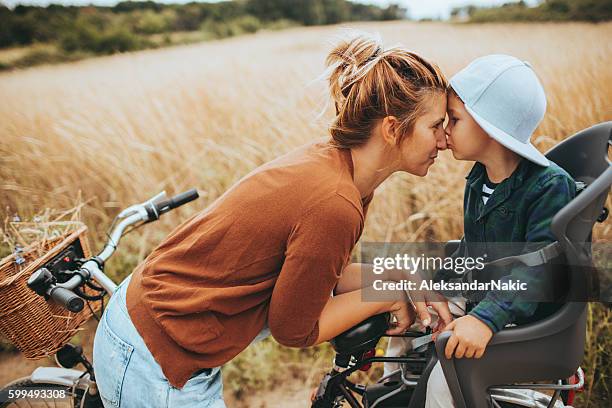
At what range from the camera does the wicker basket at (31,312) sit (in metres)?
1.53

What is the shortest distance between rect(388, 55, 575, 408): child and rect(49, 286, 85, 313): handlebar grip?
1.08 meters

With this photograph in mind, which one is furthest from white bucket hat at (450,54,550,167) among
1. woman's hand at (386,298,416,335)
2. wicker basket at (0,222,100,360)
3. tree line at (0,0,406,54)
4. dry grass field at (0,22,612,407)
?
tree line at (0,0,406,54)

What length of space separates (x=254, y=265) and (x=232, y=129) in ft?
9.65

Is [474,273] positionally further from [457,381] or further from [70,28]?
[70,28]

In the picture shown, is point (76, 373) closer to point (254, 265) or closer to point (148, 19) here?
point (254, 265)

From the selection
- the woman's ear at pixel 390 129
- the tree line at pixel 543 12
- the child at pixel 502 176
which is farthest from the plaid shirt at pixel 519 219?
the tree line at pixel 543 12

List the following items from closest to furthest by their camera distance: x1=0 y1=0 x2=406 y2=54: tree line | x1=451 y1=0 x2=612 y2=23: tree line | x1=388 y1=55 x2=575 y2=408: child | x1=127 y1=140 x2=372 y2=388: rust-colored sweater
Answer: x1=127 y1=140 x2=372 y2=388: rust-colored sweater, x1=388 y1=55 x2=575 y2=408: child, x1=451 y1=0 x2=612 y2=23: tree line, x1=0 y1=0 x2=406 y2=54: tree line

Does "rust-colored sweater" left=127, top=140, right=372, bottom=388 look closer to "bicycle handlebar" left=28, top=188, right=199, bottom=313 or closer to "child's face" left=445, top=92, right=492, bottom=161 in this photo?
"bicycle handlebar" left=28, top=188, right=199, bottom=313

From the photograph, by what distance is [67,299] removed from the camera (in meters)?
1.44

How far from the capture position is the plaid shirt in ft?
4.40

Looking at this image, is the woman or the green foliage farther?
the green foliage

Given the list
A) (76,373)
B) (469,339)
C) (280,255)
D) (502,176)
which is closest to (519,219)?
(502,176)

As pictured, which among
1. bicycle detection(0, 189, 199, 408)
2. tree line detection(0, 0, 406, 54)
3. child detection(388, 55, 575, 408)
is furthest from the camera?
tree line detection(0, 0, 406, 54)

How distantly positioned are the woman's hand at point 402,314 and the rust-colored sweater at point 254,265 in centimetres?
28
